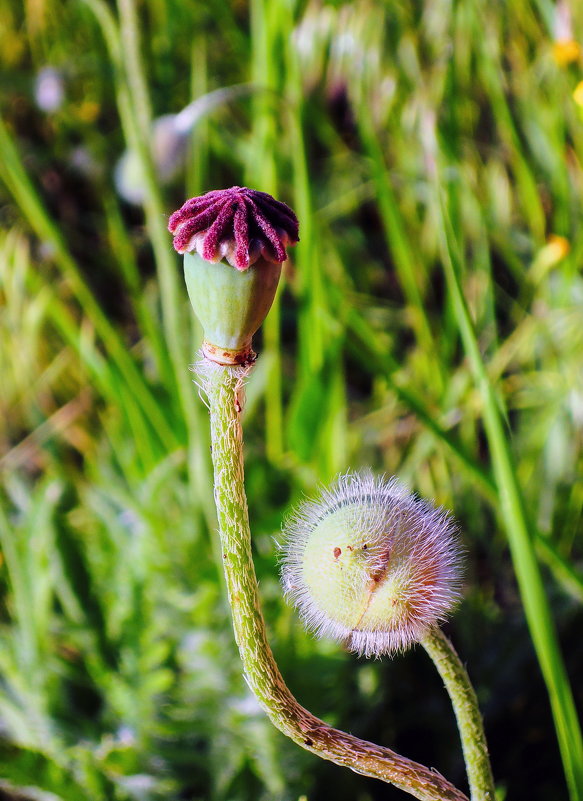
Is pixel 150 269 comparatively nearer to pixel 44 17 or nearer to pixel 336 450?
pixel 44 17

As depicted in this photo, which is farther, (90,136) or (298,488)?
(90,136)

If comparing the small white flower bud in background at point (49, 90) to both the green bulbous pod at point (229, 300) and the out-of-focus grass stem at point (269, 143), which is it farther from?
the green bulbous pod at point (229, 300)

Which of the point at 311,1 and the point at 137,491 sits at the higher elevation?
the point at 311,1

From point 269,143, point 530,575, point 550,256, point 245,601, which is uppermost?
point 550,256

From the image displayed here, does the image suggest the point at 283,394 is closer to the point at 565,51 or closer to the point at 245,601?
the point at 565,51

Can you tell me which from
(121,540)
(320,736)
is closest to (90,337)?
(121,540)

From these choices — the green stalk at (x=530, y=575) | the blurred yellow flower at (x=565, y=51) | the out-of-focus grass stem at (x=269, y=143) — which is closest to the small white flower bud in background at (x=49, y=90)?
the out-of-focus grass stem at (x=269, y=143)

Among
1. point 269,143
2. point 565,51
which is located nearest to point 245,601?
point 269,143
